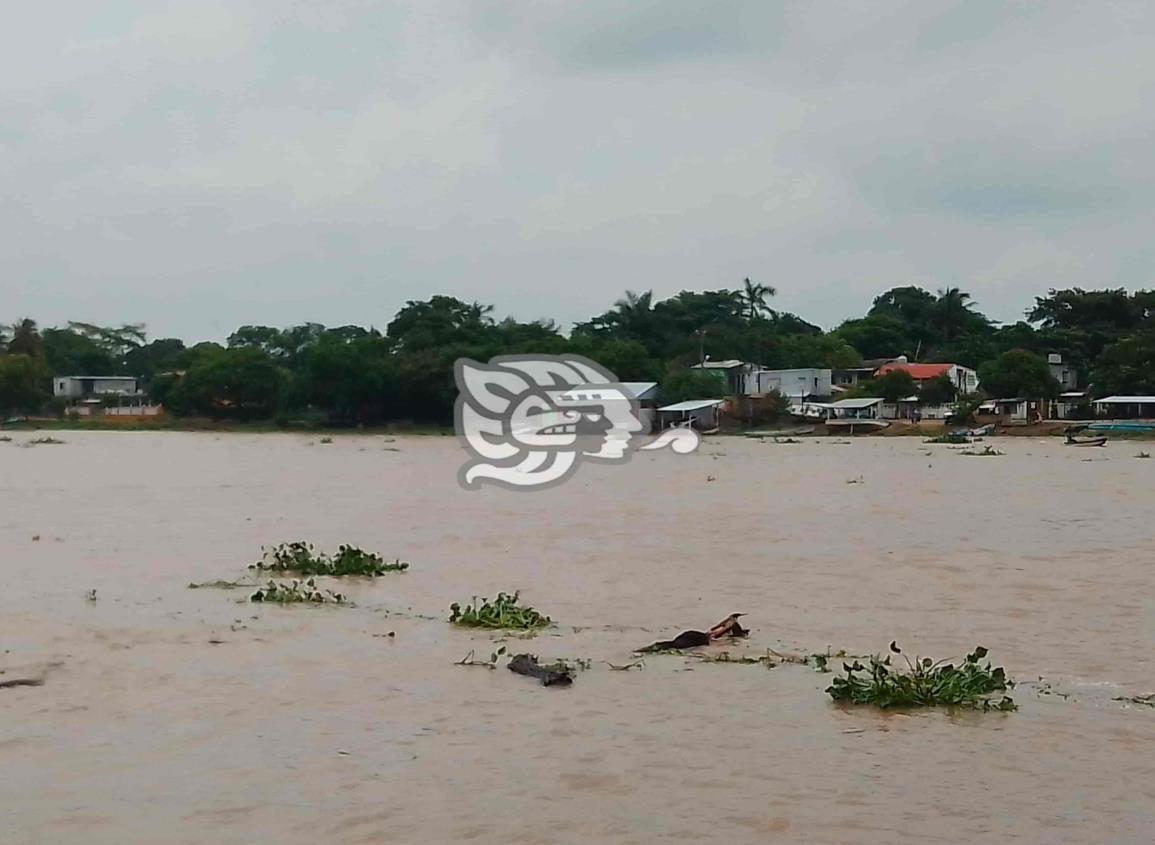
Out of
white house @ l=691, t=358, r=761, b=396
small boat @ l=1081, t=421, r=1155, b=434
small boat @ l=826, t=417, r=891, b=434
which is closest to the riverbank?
white house @ l=691, t=358, r=761, b=396

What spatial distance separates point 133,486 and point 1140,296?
55199 mm

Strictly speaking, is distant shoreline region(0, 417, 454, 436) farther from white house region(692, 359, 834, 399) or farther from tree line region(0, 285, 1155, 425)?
white house region(692, 359, 834, 399)

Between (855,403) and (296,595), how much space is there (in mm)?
50985

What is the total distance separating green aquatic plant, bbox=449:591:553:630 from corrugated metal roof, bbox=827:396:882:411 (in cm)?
5100

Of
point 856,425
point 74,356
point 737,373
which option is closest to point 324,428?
point 737,373

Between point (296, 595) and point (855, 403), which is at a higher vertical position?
point (855, 403)

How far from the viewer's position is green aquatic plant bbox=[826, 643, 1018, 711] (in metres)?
7.48

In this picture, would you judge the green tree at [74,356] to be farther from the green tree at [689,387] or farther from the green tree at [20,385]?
the green tree at [689,387]

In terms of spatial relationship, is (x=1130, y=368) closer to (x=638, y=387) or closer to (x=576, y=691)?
(x=638, y=387)

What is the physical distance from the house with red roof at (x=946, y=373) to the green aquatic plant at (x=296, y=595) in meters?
52.6

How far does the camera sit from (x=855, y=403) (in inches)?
2372

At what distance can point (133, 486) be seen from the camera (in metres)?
27.6

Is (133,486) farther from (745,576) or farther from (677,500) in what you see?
(745,576)

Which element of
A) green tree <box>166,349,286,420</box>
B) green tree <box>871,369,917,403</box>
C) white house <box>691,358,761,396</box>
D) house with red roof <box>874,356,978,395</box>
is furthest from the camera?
white house <box>691,358,761,396</box>
